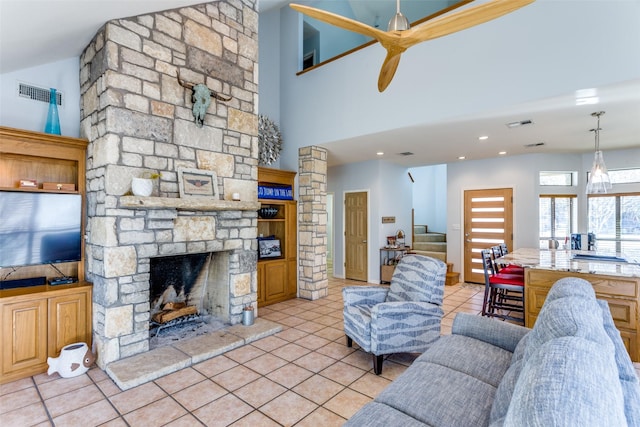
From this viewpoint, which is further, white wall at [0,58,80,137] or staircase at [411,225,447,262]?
staircase at [411,225,447,262]

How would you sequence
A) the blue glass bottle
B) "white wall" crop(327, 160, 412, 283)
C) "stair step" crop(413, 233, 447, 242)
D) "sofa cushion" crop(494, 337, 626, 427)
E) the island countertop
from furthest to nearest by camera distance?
"stair step" crop(413, 233, 447, 242) < "white wall" crop(327, 160, 412, 283) < the blue glass bottle < the island countertop < "sofa cushion" crop(494, 337, 626, 427)

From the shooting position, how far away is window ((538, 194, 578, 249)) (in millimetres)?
6055

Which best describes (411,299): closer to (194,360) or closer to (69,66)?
(194,360)

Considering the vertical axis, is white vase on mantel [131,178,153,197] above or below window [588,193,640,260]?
above

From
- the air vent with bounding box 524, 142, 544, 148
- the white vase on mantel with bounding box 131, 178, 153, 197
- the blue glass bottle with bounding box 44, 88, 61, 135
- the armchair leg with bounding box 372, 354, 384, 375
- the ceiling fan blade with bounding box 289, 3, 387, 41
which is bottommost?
the armchair leg with bounding box 372, 354, 384, 375

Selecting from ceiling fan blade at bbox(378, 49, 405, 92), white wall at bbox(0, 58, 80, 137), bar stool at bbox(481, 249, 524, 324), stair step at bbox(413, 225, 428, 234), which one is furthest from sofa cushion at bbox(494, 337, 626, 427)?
stair step at bbox(413, 225, 428, 234)

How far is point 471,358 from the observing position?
1.99 meters

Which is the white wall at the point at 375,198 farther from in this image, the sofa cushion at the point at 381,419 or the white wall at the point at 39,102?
the sofa cushion at the point at 381,419

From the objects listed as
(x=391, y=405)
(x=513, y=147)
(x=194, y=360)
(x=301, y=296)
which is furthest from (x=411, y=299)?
(x=513, y=147)

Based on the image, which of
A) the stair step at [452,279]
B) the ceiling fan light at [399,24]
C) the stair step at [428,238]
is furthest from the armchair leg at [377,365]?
the stair step at [428,238]

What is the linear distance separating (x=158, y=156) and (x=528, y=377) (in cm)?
338

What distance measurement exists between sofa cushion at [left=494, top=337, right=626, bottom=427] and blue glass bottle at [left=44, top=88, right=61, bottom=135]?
4.07 metres

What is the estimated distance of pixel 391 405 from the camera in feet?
5.07

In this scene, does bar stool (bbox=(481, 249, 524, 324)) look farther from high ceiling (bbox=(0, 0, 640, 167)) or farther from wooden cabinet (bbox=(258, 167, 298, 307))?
wooden cabinet (bbox=(258, 167, 298, 307))
